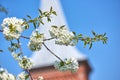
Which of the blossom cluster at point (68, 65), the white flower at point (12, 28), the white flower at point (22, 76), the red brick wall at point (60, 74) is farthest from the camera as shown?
the red brick wall at point (60, 74)

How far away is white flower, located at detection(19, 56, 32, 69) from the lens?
496 cm

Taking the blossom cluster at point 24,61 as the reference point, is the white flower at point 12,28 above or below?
above

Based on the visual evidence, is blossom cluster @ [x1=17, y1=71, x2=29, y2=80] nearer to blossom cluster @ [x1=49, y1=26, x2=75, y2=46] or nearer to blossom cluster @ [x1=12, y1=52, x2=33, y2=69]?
blossom cluster @ [x1=12, y1=52, x2=33, y2=69]

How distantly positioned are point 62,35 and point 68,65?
353 millimetres

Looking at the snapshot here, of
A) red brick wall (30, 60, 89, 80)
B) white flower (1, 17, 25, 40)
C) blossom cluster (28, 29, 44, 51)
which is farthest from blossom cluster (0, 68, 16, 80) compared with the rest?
red brick wall (30, 60, 89, 80)

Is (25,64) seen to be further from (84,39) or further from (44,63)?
(44,63)

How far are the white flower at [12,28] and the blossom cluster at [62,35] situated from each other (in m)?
0.31

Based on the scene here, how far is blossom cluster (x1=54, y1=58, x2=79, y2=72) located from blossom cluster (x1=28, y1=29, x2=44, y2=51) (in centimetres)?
32

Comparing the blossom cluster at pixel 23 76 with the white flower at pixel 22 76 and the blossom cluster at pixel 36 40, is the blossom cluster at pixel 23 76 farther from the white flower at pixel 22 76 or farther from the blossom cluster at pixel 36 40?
the blossom cluster at pixel 36 40

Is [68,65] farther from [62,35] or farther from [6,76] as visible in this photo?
[6,76]

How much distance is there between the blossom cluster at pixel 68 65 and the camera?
4.87 meters

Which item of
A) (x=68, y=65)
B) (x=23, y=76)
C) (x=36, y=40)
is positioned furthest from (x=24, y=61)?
(x=68, y=65)

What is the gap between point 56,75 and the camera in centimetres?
4597

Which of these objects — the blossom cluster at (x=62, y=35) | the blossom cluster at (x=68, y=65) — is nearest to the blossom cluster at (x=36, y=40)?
the blossom cluster at (x=62, y=35)
